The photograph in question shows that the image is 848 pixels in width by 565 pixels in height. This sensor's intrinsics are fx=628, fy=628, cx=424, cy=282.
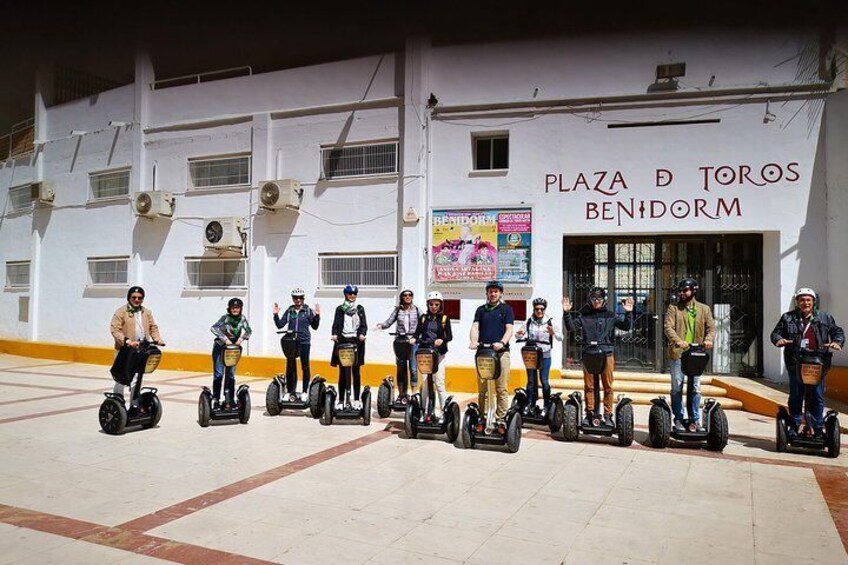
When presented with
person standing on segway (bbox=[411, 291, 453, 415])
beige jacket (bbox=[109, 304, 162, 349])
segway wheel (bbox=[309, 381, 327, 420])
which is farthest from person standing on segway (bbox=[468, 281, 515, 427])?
beige jacket (bbox=[109, 304, 162, 349])

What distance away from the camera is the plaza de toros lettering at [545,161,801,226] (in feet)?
36.8

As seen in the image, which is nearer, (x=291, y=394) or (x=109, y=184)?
(x=291, y=394)

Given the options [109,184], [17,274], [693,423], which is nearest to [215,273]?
[109,184]

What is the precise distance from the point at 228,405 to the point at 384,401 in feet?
7.39

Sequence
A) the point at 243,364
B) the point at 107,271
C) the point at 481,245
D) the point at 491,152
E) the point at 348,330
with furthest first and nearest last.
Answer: the point at 107,271
the point at 243,364
the point at 491,152
the point at 481,245
the point at 348,330

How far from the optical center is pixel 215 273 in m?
15.1

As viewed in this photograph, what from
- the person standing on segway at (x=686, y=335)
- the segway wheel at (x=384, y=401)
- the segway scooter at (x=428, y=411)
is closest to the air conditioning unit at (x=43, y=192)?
the segway wheel at (x=384, y=401)

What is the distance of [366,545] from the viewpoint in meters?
4.50

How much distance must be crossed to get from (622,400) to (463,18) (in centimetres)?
651

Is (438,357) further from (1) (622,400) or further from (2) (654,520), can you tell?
(2) (654,520)

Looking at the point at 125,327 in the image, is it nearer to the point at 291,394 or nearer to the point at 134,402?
the point at 134,402

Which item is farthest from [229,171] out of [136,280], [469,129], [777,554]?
[777,554]

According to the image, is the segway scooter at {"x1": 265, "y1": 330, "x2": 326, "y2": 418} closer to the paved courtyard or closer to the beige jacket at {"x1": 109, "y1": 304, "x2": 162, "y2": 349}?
the paved courtyard

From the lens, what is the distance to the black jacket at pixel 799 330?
23.7 feet
